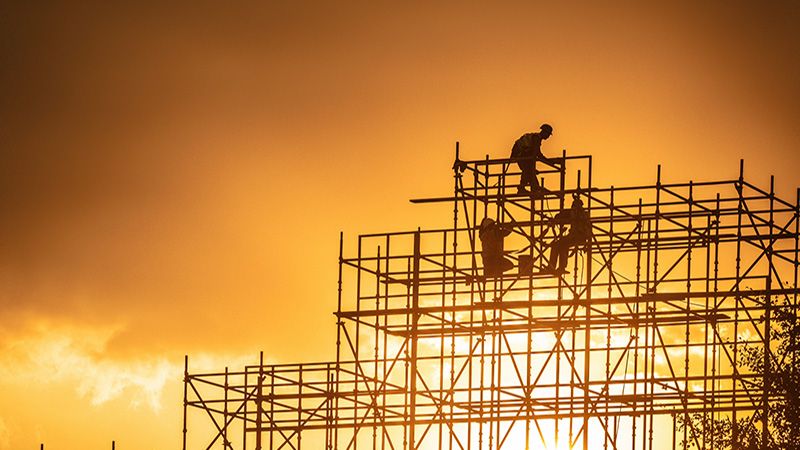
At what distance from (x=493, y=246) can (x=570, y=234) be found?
137 cm

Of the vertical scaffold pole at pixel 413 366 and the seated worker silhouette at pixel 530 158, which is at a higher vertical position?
the seated worker silhouette at pixel 530 158

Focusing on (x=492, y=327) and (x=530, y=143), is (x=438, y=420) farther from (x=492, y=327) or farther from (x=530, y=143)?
(x=530, y=143)

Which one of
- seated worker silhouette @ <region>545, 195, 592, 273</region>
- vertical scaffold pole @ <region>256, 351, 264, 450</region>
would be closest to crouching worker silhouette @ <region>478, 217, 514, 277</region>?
seated worker silhouette @ <region>545, 195, 592, 273</region>

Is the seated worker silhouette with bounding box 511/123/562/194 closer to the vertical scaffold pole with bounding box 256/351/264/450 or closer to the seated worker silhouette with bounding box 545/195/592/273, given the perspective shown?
the seated worker silhouette with bounding box 545/195/592/273

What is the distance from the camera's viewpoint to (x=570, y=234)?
4250 cm

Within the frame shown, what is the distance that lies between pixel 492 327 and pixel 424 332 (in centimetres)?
176

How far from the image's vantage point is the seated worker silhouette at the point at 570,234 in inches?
1667

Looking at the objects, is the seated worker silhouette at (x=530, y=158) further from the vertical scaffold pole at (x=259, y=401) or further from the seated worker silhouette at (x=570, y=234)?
the vertical scaffold pole at (x=259, y=401)

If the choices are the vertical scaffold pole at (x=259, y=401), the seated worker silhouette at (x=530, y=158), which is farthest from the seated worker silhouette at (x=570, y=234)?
the vertical scaffold pole at (x=259, y=401)

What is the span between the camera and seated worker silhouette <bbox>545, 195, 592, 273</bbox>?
4234cm

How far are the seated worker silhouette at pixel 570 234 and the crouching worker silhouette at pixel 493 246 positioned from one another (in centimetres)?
79

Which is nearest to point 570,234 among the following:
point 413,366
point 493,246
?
point 493,246

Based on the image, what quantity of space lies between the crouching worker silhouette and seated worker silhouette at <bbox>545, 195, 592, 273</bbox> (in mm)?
790

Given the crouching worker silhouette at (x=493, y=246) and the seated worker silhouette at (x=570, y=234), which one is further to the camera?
the crouching worker silhouette at (x=493, y=246)
